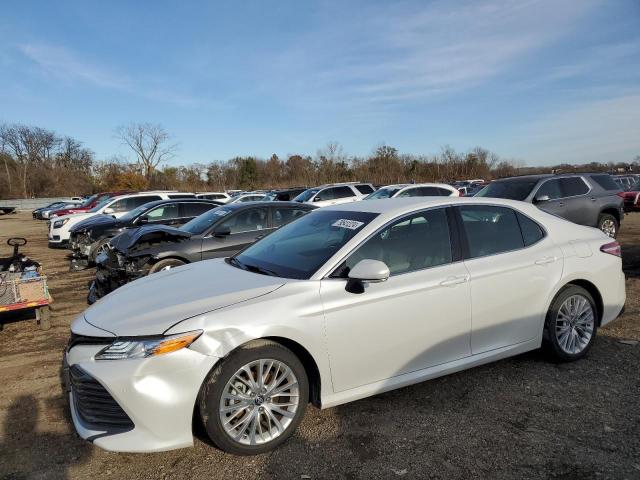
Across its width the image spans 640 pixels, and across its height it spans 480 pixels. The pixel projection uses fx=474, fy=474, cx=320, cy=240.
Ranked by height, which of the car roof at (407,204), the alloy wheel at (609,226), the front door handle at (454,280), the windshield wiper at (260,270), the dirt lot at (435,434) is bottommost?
the dirt lot at (435,434)

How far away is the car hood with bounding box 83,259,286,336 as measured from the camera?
3025mm

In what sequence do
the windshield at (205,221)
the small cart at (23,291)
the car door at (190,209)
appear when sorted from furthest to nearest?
the car door at (190,209) < the windshield at (205,221) < the small cart at (23,291)

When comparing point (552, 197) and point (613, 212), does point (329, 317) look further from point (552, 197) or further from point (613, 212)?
point (613, 212)

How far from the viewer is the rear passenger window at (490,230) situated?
13.3 feet

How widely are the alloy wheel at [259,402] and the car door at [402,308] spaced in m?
0.35

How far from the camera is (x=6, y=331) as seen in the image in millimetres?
6312

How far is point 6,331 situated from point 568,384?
6701mm

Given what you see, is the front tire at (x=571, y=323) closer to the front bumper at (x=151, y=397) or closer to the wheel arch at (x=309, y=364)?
the wheel arch at (x=309, y=364)

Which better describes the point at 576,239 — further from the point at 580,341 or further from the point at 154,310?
the point at 154,310

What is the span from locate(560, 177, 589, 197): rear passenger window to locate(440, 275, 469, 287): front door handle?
346 inches

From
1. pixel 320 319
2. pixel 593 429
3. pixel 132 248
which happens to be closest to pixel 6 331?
pixel 132 248

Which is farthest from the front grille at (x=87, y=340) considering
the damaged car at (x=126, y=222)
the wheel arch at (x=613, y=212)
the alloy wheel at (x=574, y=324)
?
the wheel arch at (x=613, y=212)

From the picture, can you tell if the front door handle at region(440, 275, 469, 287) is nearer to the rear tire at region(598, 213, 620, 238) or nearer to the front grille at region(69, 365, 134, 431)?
the front grille at region(69, 365, 134, 431)

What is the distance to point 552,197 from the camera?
11.0m
